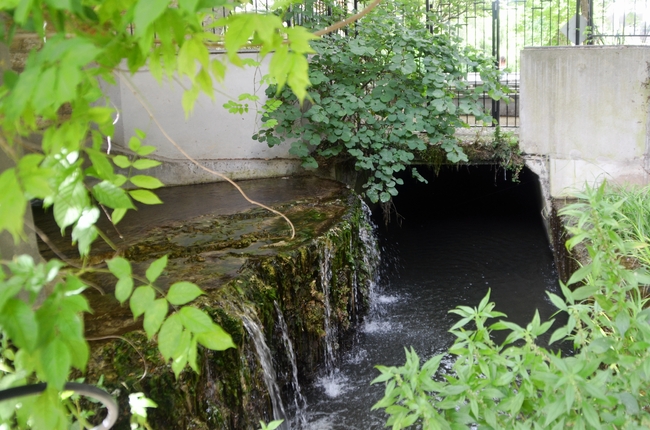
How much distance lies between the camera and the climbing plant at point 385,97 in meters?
6.88

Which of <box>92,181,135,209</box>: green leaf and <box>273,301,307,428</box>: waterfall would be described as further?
<box>273,301,307,428</box>: waterfall

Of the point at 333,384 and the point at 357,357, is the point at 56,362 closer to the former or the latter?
the point at 333,384

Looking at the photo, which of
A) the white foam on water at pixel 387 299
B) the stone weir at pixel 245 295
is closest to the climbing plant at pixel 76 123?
the stone weir at pixel 245 295

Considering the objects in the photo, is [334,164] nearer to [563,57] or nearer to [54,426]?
[563,57]

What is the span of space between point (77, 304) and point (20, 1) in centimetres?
57

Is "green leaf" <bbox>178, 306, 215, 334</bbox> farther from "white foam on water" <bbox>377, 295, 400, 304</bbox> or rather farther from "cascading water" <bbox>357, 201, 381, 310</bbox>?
"white foam on water" <bbox>377, 295, 400, 304</bbox>

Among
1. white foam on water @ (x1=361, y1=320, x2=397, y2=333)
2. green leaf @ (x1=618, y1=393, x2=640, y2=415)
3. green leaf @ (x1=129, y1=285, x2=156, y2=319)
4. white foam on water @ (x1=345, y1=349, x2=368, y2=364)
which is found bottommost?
white foam on water @ (x1=345, y1=349, x2=368, y2=364)

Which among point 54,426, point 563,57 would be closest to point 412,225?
point 563,57

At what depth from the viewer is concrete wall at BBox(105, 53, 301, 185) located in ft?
24.8

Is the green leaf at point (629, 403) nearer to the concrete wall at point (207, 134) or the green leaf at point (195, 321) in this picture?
the green leaf at point (195, 321)

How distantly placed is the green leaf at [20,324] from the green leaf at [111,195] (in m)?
0.30

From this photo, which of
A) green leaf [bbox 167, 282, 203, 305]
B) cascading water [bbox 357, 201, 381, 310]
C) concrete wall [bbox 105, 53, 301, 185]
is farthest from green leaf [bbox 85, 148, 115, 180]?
concrete wall [bbox 105, 53, 301, 185]

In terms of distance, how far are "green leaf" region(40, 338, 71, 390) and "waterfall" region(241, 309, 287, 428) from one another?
281cm

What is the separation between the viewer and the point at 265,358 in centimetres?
426
